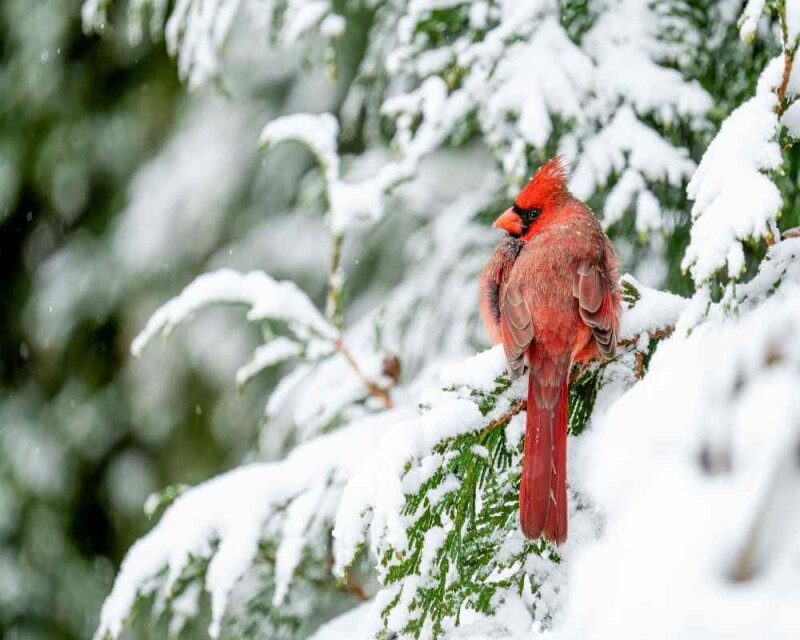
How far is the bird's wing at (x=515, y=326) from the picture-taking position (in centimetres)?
144

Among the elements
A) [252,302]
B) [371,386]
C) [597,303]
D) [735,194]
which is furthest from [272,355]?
[735,194]

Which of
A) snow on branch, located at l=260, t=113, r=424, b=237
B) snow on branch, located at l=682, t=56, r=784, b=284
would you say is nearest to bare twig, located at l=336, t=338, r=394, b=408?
snow on branch, located at l=260, t=113, r=424, b=237

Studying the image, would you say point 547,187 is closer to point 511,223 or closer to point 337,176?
point 511,223

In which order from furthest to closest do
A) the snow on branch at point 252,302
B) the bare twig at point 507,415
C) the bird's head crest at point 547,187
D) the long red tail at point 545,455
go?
the snow on branch at point 252,302
the bird's head crest at point 547,187
the bare twig at point 507,415
the long red tail at point 545,455

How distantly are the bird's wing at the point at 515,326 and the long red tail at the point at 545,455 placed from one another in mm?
38

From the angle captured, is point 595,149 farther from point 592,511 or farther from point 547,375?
point 592,511

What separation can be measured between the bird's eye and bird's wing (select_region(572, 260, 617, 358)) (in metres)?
0.33

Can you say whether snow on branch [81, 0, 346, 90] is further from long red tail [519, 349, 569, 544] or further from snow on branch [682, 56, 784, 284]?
snow on branch [682, 56, 784, 284]

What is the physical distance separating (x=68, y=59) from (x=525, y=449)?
9.87ft

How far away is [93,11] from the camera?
306cm

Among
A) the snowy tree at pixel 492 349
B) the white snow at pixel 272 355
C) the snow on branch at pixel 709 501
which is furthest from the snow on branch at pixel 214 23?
the snow on branch at pixel 709 501

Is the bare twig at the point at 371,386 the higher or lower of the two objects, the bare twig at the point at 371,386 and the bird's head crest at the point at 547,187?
the lower

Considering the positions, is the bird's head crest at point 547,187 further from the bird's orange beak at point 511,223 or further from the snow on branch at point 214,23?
the snow on branch at point 214,23

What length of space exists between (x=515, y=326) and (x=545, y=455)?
0.34 meters
